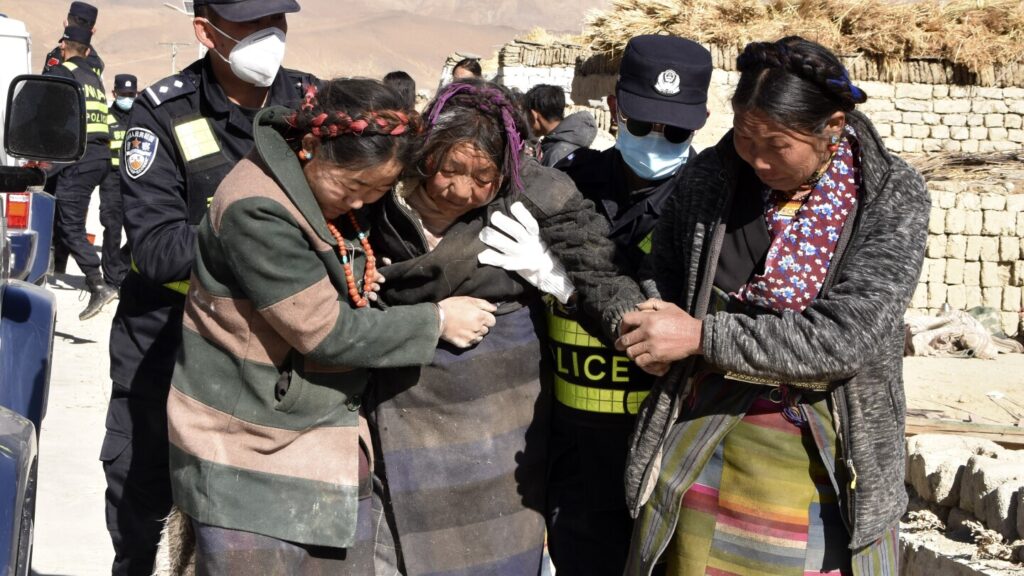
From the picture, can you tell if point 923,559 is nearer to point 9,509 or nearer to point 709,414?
point 709,414

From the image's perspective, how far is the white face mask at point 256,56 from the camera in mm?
3170

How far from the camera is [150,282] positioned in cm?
322

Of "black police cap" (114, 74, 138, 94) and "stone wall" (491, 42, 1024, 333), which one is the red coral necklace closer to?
"stone wall" (491, 42, 1024, 333)

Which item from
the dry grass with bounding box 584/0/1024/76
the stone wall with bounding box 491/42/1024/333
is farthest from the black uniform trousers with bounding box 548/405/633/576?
the dry grass with bounding box 584/0/1024/76

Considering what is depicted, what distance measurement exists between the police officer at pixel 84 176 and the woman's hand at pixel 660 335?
8341 millimetres

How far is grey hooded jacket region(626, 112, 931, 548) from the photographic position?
2.28 m

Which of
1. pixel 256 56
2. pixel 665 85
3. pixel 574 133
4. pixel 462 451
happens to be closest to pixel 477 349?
pixel 462 451

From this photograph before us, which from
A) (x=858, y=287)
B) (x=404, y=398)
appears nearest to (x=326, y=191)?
(x=404, y=398)

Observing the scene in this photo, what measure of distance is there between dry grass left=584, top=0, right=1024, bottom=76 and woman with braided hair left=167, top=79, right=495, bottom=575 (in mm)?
12119

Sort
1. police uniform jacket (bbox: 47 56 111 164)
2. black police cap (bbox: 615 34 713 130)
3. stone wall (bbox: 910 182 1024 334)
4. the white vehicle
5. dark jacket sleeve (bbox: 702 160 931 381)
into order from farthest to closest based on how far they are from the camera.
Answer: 1. stone wall (bbox: 910 182 1024 334)
2. police uniform jacket (bbox: 47 56 111 164)
3. the white vehicle
4. black police cap (bbox: 615 34 713 130)
5. dark jacket sleeve (bbox: 702 160 931 381)

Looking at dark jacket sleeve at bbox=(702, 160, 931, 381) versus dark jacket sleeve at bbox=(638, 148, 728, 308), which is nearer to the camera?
dark jacket sleeve at bbox=(702, 160, 931, 381)

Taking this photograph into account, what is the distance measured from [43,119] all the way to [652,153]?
1.67 meters

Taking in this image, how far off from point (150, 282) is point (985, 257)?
375 inches

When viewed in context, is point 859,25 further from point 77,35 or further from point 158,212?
point 158,212
